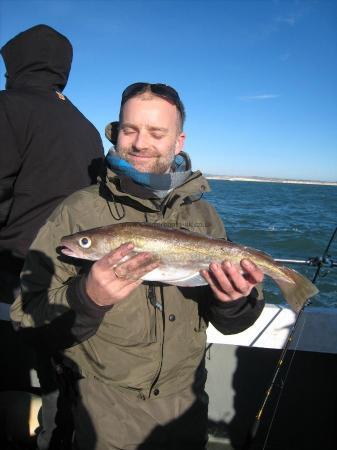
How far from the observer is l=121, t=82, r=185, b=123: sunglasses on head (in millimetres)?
2943

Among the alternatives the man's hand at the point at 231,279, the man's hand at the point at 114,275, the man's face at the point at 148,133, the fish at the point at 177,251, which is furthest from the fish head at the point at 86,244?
the man's hand at the point at 231,279

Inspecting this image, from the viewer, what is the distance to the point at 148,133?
9.67ft

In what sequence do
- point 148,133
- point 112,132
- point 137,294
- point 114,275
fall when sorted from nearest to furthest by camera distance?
point 114,275 < point 137,294 < point 148,133 < point 112,132

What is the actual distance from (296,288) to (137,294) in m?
1.49

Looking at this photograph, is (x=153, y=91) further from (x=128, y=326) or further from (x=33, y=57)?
(x=128, y=326)

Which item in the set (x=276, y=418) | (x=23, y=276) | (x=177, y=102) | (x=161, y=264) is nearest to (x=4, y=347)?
(x=23, y=276)

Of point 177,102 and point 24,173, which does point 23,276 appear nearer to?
point 24,173

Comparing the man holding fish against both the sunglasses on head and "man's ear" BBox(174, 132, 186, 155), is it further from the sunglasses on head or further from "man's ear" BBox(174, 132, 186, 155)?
"man's ear" BBox(174, 132, 186, 155)

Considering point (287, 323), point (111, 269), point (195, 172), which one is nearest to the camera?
point (111, 269)

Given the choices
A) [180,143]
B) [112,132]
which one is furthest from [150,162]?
[112,132]

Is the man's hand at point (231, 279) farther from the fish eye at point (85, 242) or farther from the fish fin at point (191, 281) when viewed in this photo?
the fish eye at point (85, 242)

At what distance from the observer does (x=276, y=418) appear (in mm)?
4438

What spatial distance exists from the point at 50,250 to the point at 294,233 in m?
20.2

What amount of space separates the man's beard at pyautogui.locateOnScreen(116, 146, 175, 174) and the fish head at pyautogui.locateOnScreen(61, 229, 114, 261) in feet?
2.21
